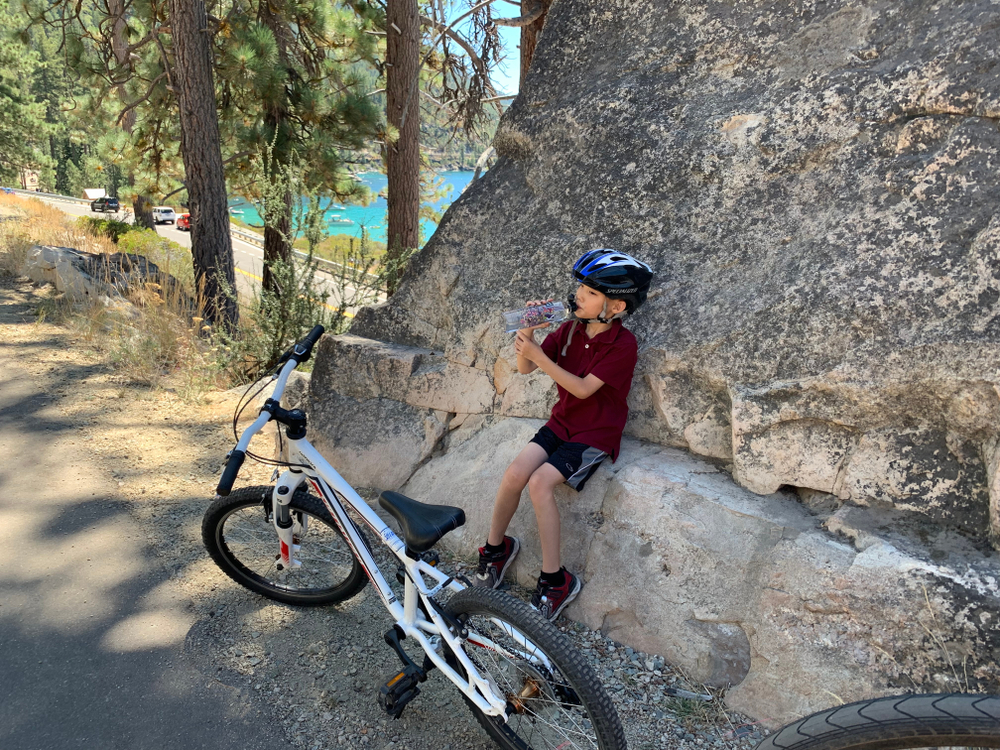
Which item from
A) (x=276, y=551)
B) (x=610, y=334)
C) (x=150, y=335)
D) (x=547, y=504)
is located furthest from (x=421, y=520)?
(x=150, y=335)

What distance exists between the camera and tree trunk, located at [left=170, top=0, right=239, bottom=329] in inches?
271

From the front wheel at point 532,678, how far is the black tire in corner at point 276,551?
781 millimetres

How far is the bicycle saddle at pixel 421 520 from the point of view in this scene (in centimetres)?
233

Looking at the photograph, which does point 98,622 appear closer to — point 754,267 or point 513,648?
point 513,648

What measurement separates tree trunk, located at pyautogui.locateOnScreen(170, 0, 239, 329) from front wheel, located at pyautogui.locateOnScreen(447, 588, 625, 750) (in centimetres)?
527

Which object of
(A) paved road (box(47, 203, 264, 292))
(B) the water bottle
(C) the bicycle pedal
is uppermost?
(B) the water bottle

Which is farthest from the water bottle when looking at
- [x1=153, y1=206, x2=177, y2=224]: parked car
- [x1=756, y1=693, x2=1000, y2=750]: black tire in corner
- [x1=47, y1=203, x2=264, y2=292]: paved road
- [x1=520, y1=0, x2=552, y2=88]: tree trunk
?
[x1=153, y1=206, x2=177, y2=224]: parked car

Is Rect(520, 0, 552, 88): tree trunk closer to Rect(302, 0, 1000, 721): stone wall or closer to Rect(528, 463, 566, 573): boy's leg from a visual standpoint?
Rect(302, 0, 1000, 721): stone wall

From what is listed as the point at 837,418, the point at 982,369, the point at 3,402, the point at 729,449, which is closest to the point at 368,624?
the point at 729,449

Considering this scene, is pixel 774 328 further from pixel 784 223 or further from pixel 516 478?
pixel 516 478

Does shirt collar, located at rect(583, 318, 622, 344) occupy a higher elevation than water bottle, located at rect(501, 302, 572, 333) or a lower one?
lower

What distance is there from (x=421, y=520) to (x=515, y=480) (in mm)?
748

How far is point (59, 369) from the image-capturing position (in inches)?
238

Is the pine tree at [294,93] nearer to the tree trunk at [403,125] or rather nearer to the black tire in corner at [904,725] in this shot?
the tree trunk at [403,125]
